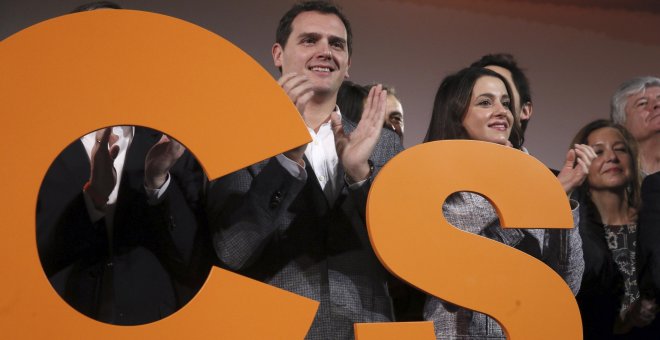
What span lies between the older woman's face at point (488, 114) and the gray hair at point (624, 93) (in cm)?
87

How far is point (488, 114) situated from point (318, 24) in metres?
0.69

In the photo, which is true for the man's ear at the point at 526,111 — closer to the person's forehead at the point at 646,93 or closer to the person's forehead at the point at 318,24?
the person's forehead at the point at 646,93

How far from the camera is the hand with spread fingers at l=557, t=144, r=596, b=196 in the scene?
2.84 meters

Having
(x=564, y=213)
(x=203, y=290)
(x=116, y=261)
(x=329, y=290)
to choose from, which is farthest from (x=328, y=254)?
(x=564, y=213)

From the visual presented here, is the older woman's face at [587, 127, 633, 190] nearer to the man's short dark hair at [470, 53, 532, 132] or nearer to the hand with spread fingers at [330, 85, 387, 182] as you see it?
the man's short dark hair at [470, 53, 532, 132]

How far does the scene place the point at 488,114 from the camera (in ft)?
9.45

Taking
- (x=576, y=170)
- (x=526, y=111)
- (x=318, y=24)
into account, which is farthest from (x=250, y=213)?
(x=526, y=111)

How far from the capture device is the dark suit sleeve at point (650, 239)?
2908 mm

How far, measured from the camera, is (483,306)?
8.13ft

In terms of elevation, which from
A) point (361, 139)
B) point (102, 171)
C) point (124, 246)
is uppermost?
point (361, 139)

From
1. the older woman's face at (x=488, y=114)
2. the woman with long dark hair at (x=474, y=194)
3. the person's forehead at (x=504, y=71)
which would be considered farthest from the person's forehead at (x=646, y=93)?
the older woman's face at (x=488, y=114)

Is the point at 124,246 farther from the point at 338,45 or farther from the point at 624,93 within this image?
the point at 624,93

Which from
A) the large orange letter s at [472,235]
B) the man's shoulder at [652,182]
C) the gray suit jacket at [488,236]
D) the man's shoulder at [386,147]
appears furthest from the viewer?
the man's shoulder at [652,182]

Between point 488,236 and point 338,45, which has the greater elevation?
point 338,45
